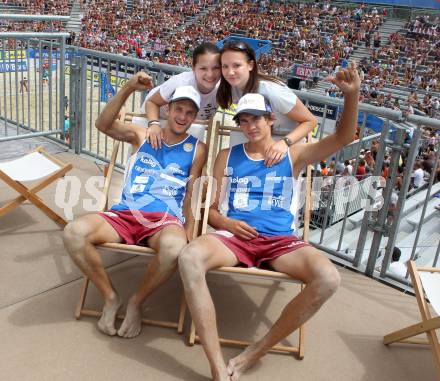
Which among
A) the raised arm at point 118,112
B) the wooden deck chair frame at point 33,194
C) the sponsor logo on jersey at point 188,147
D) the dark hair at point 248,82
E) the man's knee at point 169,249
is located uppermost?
the dark hair at point 248,82

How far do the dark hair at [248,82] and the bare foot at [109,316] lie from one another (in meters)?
1.60

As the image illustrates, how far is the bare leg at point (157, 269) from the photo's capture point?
2.76 metres

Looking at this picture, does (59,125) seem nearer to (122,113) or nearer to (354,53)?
(122,113)

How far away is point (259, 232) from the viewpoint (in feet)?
9.93

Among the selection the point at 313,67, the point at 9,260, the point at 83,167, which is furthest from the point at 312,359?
the point at 313,67

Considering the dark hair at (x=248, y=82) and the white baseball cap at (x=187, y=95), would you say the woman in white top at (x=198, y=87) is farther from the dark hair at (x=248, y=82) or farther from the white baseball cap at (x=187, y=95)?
the white baseball cap at (x=187, y=95)

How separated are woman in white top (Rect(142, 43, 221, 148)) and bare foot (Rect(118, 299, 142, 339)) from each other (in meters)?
1.15

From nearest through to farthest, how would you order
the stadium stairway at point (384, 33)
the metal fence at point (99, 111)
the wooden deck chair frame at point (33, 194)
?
the metal fence at point (99, 111) → the wooden deck chair frame at point (33, 194) → the stadium stairway at point (384, 33)

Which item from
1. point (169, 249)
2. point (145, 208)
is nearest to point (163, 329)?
point (169, 249)

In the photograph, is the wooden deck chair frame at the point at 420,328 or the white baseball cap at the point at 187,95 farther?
the white baseball cap at the point at 187,95

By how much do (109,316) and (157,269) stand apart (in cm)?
44

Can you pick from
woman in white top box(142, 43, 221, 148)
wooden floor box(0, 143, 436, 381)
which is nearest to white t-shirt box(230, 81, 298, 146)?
woman in white top box(142, 43, 221, 148)

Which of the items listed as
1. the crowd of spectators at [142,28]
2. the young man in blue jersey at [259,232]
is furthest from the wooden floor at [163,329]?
the crowd of spectators at [142,28]

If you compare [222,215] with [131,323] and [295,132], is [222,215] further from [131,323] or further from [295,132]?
[131,323]
